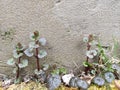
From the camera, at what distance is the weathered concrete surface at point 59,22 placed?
1895 mm

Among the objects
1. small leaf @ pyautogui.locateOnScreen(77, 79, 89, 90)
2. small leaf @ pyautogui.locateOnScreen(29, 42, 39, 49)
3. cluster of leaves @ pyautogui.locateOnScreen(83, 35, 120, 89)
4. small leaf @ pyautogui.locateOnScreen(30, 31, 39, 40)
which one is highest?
small leaf @ pyautogui.locateOnScreen(30, 31, 39, 40)

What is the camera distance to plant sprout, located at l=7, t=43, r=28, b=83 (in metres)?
1.97

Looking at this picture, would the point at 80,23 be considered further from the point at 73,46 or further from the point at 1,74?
the point at 1,74

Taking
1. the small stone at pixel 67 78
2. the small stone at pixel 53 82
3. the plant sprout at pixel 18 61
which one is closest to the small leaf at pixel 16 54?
the plant sprout at pixel 18 61

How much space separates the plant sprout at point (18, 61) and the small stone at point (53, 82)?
21 centimetres

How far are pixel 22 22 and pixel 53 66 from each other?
0.40 m

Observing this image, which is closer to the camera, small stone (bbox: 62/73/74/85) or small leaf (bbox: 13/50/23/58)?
small leaf (bbox: 13/50/23/58)

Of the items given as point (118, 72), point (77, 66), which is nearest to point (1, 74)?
point (77, 66)

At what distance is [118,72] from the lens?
2059 mm

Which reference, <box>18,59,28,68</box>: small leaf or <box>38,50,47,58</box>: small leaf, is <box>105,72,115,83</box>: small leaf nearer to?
<box>38,50,47,58</box>: small leaf

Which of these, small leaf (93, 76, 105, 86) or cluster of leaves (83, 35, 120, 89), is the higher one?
cluster of leaves (83, 35, 120, 89)

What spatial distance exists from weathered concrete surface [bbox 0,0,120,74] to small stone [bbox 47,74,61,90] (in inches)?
5.9

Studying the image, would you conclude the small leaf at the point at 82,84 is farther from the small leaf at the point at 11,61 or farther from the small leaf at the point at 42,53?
the small leaf at the point at 11,61

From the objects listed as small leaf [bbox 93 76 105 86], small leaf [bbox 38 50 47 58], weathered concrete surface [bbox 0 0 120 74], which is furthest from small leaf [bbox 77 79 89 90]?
small leaf [bbox 38 50 47 58]
